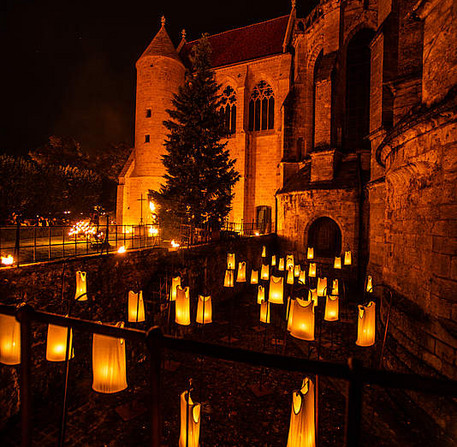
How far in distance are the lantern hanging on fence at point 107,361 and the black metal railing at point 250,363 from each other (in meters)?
1.28

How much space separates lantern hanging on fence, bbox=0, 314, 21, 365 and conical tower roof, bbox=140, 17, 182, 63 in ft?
79.4

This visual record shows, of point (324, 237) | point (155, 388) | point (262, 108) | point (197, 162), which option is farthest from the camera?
point (262, 108)

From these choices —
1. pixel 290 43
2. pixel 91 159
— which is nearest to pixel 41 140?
pixel 91 159

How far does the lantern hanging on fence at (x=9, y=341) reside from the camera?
2587 millimetres

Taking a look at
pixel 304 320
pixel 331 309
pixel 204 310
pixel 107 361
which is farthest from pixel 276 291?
pixel 107 361

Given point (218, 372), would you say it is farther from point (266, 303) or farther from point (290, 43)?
point (290, 43)

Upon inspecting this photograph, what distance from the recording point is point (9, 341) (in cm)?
270

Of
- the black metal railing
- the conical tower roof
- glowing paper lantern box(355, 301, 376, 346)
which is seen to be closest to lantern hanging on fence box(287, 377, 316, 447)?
the black metal railing

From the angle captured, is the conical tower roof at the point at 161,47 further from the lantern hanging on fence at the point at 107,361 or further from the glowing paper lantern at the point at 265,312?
the lantern hanging on fence at the point at 107,361

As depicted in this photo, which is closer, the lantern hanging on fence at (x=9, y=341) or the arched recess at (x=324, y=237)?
the lantern hanging on fence at (x=9, y=341)

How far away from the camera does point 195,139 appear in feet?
52.3

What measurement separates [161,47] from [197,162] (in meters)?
12.9

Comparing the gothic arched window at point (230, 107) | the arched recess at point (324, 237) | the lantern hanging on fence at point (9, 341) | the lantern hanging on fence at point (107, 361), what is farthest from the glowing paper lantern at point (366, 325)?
the gothic arched window at point (230, 107)

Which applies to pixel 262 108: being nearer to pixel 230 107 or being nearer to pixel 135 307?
→ pixel 230 107
